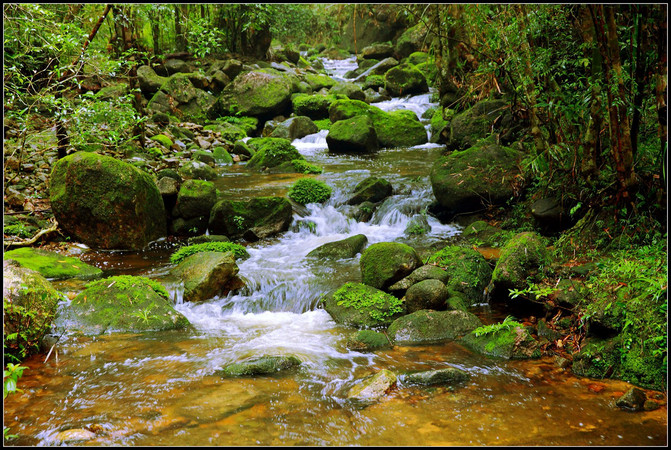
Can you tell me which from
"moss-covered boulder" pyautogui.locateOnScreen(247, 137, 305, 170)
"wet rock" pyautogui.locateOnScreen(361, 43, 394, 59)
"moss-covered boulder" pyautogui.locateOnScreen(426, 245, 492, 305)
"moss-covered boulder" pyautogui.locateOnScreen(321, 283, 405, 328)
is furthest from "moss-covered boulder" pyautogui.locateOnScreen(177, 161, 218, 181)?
"wet rock" pyautogui.locateOnScreen(361, 43, 394, 59)

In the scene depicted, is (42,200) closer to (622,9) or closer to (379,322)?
(379,322)

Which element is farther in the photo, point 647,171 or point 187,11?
point 187,11

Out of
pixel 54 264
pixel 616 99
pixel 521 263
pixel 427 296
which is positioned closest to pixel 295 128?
pixel 54 264

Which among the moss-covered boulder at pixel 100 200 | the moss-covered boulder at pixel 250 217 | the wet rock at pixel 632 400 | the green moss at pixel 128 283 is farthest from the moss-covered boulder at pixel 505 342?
the moss-covered boulder at pixel 100 200

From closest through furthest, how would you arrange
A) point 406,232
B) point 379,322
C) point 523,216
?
point 379,322
point 523,216
point 406,232

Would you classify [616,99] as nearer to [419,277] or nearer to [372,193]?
[419,277]

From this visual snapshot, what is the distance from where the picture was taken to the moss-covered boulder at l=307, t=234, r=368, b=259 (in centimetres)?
821

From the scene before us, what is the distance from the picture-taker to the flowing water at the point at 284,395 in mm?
3330

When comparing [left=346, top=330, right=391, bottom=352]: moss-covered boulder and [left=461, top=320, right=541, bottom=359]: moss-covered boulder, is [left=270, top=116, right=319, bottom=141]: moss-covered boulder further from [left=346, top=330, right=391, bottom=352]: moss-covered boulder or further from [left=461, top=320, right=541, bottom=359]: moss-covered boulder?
[left=461, top=320, right=541, bottom=359]: moss-covered boulder

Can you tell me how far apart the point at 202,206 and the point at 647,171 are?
24.2 ft

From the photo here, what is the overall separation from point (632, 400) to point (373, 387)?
6.55 ft

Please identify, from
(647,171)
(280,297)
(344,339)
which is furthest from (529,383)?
(280,297)

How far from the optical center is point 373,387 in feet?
13.2

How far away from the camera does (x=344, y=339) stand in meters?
5.38
